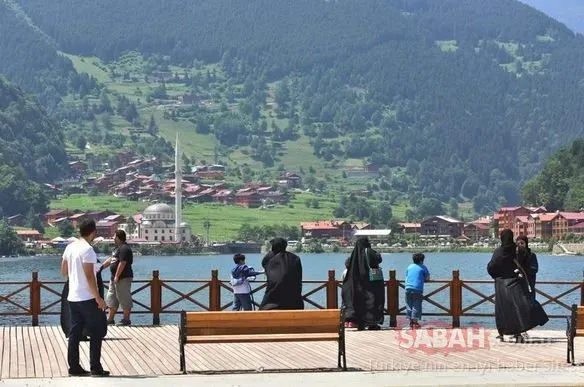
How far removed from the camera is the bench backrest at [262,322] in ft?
64.3

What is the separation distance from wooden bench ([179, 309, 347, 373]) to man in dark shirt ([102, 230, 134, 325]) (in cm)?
686

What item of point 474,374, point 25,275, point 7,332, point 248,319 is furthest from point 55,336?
point 25,275

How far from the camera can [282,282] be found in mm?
24188

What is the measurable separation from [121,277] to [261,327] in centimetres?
846

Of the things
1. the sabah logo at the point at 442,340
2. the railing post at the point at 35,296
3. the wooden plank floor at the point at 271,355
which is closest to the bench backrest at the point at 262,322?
the wooden plank floor at the point at 271,355

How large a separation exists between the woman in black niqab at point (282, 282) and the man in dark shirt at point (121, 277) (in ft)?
11.1

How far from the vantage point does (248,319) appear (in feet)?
64.7

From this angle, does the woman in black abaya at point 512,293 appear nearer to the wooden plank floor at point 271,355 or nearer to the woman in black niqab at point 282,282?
the wooden plank floor at point 271,355

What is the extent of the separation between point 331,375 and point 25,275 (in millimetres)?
119797

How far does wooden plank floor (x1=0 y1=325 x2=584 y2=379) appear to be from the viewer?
20266mm

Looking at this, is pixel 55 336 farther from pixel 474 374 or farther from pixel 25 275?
pixel 25 275

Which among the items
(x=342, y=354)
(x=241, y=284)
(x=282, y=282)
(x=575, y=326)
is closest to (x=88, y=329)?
(x=342, y=354)

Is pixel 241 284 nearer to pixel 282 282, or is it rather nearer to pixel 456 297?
pixel 282 282


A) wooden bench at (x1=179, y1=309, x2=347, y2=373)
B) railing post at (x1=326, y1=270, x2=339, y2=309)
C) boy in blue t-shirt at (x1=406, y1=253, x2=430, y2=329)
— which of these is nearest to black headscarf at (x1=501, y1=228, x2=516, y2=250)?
boy in blue t-shirt at (x1=406, y1=253, x2=430, y2=329)
